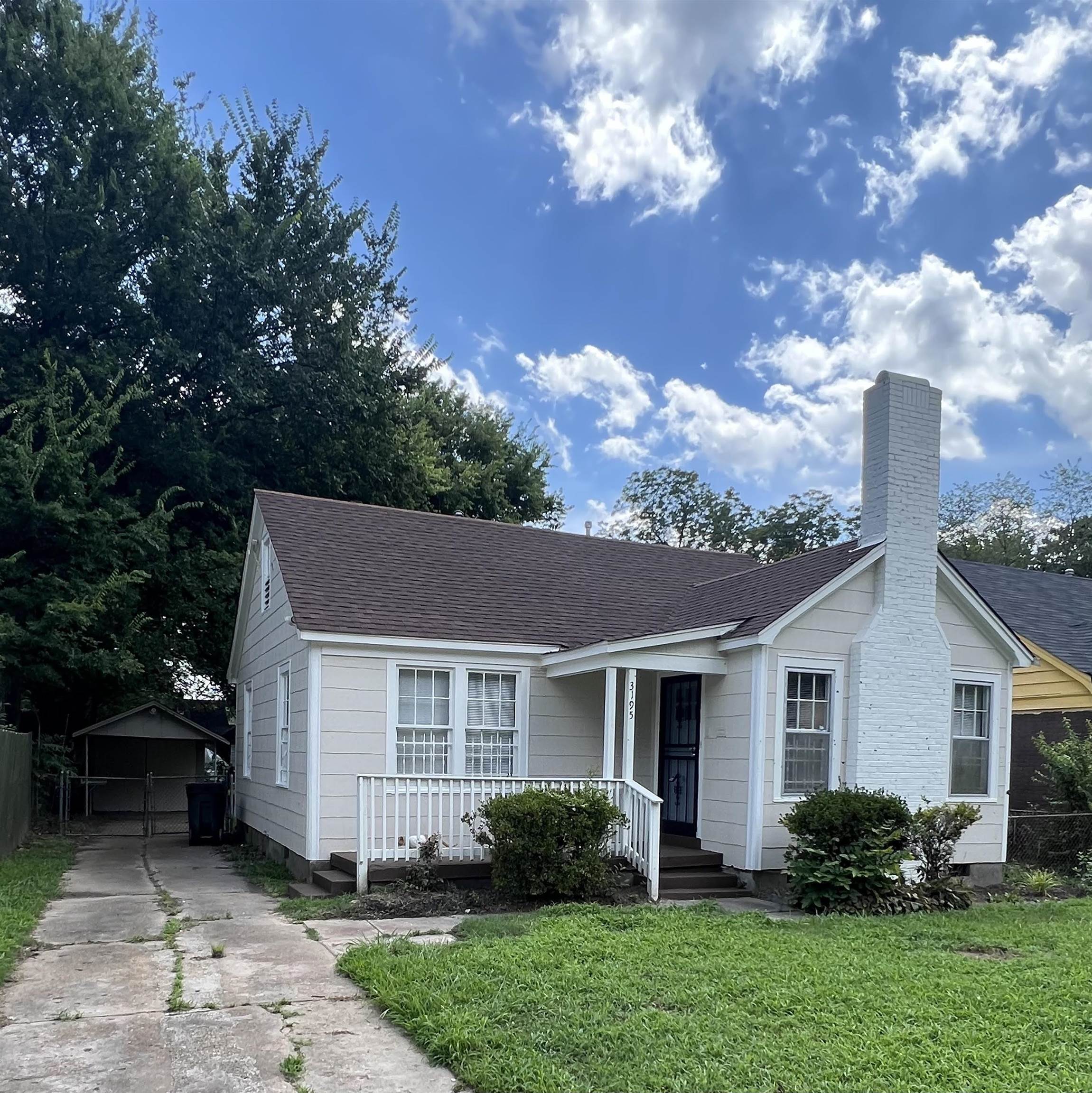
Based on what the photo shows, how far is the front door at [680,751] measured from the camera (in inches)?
444

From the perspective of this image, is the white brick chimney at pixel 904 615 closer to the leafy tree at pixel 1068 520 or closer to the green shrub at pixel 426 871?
the green shrub at pixel 426 871

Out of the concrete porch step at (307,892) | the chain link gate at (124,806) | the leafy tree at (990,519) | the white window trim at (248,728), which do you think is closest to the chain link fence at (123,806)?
the chain link gate at (124,806)

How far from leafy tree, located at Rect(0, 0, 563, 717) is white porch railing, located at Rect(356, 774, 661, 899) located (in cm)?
1000

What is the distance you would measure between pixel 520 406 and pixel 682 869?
23.1m

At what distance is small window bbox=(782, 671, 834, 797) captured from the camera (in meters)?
10.2

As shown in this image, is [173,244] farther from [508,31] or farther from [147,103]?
[508,31]

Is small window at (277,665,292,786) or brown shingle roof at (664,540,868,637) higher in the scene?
brown shingle roof at (664,540,868,637)

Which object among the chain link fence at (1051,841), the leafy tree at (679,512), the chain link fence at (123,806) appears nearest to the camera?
the chain link fence at (1051,841)

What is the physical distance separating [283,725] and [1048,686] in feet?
40.6

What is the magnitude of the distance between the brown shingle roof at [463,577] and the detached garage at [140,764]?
375 inches

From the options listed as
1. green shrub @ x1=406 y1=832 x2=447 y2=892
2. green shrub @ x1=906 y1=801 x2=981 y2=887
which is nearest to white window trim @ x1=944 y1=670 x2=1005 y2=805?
green shrub @ x1=906 y1=801 x2=981 y2=887

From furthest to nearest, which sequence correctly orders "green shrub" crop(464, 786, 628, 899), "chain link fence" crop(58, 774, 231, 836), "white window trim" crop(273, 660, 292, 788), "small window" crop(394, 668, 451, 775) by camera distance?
"chain link fence" crop(58, 774, 231, 836)
"white window trim" crop(273, 660, 292, 788)
"small window" crop(394, 668, 451, 775)
"green shrub" crop(464, 786, 628, 899)

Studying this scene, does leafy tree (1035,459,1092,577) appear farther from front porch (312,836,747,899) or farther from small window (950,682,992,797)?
front porch (312,836,747,899)

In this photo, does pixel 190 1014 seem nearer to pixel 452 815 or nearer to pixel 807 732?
pixel 452 815
